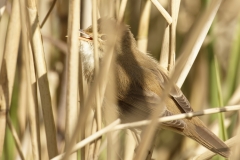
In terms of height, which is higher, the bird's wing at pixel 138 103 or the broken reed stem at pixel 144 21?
the broken reed stem at pixel 144 21

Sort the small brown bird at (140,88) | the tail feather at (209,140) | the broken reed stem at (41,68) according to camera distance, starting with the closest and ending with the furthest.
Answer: the broken reed stem at (41,68)
the tail feather at (209,140)
the small brown bird at (140,88)

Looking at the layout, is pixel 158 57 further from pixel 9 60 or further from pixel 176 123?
pixel 9 60

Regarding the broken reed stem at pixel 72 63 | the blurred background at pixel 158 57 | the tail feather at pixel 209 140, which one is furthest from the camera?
the blurred background at pixel 158 57

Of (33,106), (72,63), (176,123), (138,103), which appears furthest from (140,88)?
(72,63)

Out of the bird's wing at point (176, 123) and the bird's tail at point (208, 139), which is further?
the bird's wing at point (176, 123)

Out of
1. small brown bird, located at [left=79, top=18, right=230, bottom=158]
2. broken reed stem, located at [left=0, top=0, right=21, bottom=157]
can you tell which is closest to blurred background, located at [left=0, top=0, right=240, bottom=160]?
small brown bird, located at [left=79, top=18, right=230, bottom=158]

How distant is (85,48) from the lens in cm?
265

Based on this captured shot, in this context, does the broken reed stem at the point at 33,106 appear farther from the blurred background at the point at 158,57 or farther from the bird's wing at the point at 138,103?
the blurred background at the point at 158,57

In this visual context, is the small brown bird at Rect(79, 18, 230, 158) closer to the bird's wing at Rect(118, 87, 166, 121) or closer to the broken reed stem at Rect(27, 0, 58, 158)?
the bird's wing at Rect(118, 87, 166, 121)

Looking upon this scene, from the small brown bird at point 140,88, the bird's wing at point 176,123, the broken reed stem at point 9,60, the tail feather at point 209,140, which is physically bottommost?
the tail feather at point 209,140

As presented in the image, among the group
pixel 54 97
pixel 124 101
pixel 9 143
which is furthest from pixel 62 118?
pixel 124 101

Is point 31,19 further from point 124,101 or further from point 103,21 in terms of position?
point 124,101

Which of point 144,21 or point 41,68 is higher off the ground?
point 144,21

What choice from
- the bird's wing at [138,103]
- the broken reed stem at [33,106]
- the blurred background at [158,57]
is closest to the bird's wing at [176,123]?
the bird's wing at [138,103]
